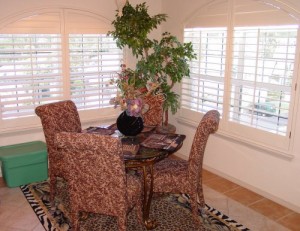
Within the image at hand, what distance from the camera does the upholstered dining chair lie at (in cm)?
327

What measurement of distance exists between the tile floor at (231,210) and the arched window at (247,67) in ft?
2.04

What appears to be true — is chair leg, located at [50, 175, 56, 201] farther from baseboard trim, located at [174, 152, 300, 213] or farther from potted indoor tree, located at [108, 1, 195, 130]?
baseboard trim, located at [174, 152, 300, 213]

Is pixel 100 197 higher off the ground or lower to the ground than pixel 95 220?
higher

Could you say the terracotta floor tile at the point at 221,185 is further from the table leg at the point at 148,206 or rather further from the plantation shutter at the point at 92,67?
the plantation shutter at the point at 92,67

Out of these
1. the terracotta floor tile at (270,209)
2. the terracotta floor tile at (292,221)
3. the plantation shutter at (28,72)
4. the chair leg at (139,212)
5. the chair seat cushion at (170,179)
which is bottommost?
the terracotta floor tile at (292,221)

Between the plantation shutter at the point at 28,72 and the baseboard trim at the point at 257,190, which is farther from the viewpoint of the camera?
the plantation shutter at the point at 28,72

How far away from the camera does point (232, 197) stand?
3.72 metres

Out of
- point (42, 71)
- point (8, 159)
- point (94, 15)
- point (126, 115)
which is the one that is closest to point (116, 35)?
point (94, 15)

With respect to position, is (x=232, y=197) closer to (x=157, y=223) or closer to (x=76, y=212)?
(x=157, y=223)

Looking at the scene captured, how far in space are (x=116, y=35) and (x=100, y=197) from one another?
7.90 ft

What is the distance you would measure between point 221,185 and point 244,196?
0.35 m

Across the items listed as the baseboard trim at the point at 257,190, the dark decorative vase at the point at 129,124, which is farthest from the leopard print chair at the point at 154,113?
the baseboard trim at the point at 257,190

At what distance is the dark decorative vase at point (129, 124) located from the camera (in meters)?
3.13

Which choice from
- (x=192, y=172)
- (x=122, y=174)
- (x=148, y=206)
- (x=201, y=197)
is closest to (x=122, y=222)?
(x=122, y=174)
